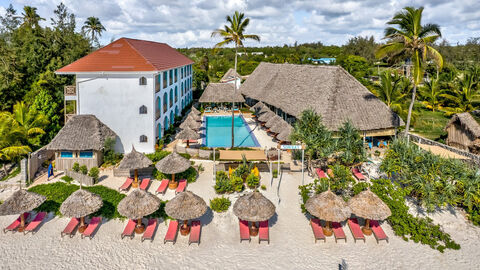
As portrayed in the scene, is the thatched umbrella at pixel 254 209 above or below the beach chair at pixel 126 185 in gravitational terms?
above

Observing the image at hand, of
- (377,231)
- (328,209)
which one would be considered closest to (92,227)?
(328,209)

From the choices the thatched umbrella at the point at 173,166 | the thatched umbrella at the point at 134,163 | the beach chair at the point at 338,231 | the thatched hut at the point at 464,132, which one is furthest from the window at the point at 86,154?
the thatched hut at the point at 464,132

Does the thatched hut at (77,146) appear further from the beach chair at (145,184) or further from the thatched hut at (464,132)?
the thatched hut at (464,132)

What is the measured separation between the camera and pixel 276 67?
38.0m

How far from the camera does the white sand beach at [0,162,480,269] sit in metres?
11.3

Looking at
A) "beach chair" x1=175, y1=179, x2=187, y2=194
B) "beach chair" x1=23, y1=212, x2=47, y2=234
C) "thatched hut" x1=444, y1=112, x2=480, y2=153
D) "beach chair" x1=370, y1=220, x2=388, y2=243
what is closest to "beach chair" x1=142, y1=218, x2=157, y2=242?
"beach chair" x1=175, y1=179, x2=187, y2=194

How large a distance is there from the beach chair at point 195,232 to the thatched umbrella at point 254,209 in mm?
1681

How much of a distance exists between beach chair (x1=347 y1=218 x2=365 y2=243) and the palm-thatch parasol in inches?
309

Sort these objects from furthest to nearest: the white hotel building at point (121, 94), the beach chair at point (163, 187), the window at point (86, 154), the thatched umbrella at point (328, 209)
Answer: the white hotel building at point (121, 94), the window at point (86, 154), the beach chair at point (163, 187), the thatched umbrella at point (328, 209)

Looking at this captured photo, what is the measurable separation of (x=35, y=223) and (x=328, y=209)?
11.8m

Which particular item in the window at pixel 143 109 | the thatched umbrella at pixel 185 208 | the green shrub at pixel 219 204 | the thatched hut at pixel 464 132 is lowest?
the green shrub at pixel 219 204

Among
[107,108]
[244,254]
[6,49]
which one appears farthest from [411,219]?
[6,49]

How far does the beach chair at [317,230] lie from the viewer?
12508 millimetres

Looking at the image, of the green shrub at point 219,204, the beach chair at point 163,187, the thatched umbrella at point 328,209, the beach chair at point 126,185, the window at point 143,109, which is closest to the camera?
the thatched umbrella at point 328,209
